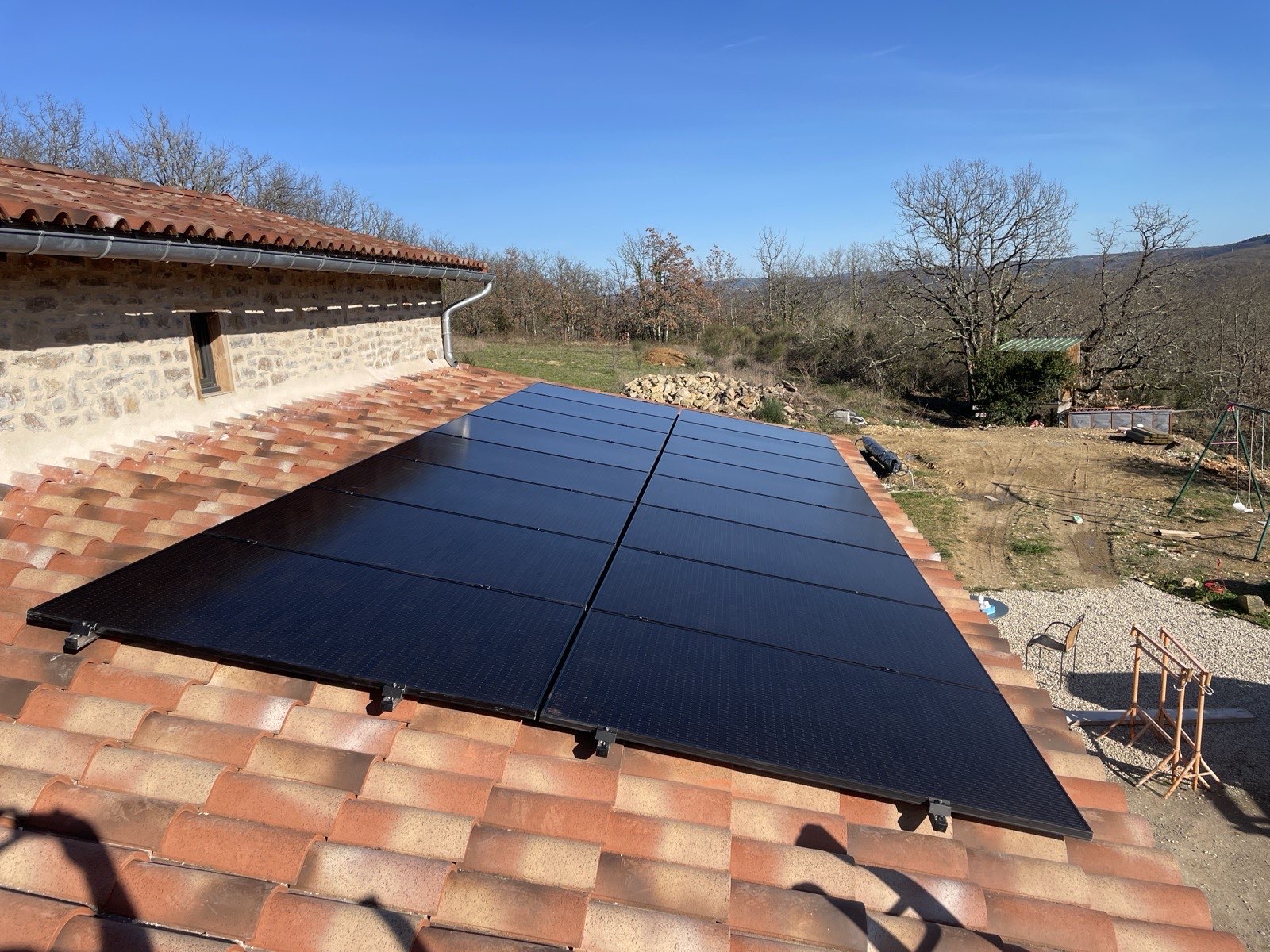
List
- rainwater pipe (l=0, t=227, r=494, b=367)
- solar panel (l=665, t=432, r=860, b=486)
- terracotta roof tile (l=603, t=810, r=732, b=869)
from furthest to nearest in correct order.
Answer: solar panel (l=665, t=432, r=860, b=486) < rainwater pipe (l=0, t=227, r=494, b=367) < terracotta roof tile (l=603, t=810, r=732, b=869)

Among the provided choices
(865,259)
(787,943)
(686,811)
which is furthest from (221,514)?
(865,259)

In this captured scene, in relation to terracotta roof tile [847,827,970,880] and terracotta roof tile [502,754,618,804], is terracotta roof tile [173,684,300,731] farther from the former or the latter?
terracotta roof tile [847,827,970,880]

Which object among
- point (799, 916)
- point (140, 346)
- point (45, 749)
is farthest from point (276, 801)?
point (140, 346)

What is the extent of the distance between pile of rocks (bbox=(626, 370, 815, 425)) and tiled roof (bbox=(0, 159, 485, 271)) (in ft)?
52.3

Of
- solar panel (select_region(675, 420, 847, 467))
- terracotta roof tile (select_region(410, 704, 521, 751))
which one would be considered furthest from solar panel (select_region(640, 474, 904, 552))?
terracotta roof tile (select_region(410, 704, 521, 751))

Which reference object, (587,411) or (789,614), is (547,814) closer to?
(789,614)

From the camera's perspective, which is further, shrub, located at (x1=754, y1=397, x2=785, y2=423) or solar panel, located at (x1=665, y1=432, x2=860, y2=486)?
shrub, located at (x1=754, y1=397, x2=785, y2=423)

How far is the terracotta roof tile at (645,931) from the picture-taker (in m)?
2.14

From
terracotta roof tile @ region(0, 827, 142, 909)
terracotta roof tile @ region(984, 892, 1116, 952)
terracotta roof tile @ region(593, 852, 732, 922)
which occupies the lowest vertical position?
terracotta roof tile @ region(984, 892, 1116, 952)

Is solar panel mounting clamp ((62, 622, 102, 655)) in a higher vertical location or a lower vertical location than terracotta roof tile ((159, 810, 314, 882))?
higher

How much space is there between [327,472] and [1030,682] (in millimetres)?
4684

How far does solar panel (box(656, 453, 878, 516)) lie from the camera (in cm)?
650

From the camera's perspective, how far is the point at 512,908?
2172 millimetres

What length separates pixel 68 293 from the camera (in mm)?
4762
